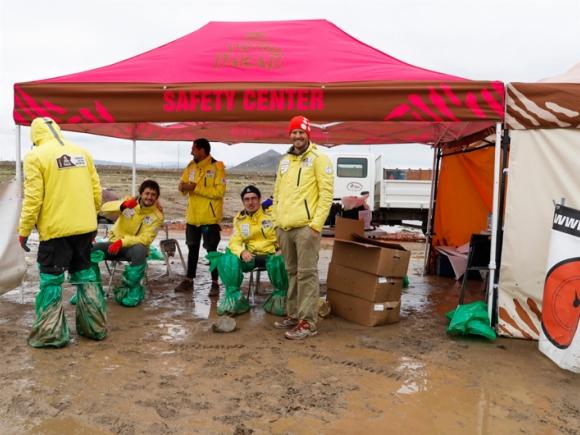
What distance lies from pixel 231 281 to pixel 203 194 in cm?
115

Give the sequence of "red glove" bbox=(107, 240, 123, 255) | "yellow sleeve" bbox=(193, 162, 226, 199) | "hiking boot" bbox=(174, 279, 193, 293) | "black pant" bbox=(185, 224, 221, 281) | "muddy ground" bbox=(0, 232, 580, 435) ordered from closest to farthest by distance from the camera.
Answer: "muddy ground" bbox=(0, 232, 580, 435)
"red glove" bbox=(107, 240, 123, 255)
"yellow sleeve" bbox=(193, 162, 226, 199)
"black pant" bbox=(185, 224, 221, 281)
"hiking boot" bbox=(174, 279, 193, 293)

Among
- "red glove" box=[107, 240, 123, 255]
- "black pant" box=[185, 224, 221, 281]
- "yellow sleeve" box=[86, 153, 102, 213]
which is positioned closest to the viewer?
"yellow sleeve" box=[86, 153, 102, 213]

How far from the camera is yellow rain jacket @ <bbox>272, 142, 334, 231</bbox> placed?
4055 mm

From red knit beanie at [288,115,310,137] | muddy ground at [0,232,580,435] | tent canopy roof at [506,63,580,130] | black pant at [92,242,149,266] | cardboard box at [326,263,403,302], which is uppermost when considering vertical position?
tent canopy roof at [506,63,580,130]

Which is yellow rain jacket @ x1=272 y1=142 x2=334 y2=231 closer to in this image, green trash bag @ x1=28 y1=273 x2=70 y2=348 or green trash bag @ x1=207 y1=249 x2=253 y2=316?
green trash bag @ x1=207 y1=249 x2=253 y2=316

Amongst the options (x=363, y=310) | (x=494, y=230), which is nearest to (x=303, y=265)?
(x=363, y=310)

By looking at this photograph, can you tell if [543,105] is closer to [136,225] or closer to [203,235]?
[203,235]

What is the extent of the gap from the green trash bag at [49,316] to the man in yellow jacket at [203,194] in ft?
6.39

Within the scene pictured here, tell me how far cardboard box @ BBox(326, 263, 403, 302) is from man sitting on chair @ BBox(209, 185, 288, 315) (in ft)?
1.68

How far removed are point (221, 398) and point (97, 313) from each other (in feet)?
5.02

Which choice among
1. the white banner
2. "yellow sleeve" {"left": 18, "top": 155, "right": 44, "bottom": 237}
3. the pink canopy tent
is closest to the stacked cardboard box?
the pink canopy tent

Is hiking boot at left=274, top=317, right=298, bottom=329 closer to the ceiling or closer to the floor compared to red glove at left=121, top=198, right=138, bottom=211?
closer to the floor

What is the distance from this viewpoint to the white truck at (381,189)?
14375 mm

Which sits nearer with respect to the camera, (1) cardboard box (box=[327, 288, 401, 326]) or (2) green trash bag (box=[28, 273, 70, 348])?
(2) green trash bag (box=[28, 273, 70, 348])
